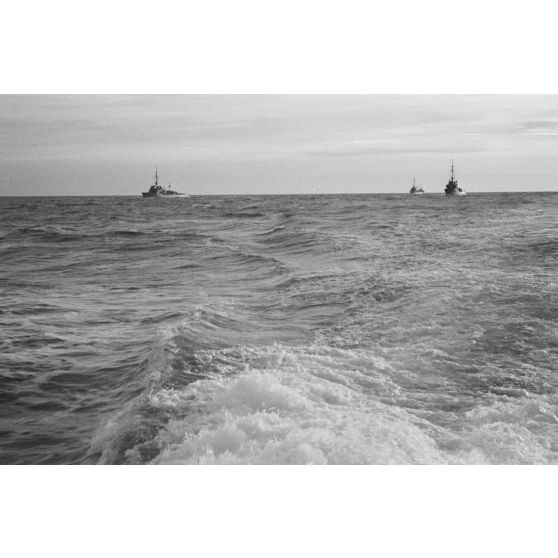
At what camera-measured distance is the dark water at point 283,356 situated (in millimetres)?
2521

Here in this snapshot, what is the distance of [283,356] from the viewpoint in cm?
354

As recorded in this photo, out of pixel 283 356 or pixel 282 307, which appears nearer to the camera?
pixel 283 356

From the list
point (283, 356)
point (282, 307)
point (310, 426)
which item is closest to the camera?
point (310, 426)

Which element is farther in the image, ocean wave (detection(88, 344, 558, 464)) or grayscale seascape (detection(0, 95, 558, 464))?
grayscale seascape (detection(0, 95, 558, 464))

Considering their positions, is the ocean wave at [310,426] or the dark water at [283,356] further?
the dark water at [283,356]

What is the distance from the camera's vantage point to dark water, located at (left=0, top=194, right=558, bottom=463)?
2521 mm

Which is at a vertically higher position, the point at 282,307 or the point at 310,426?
the point at 282,307

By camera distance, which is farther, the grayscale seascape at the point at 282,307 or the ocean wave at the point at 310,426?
the grayscale seascape at the point at 282,307

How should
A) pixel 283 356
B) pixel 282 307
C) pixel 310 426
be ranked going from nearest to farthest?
pixel 310 426 < pixel 283 356 < pixel 282 307

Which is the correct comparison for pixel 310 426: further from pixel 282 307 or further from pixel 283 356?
pixel 282 307

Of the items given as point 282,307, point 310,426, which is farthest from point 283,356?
point 282,307

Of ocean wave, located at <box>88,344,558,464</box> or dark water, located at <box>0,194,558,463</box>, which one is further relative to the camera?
dark water, located at <box>0,194,558,463</box>
